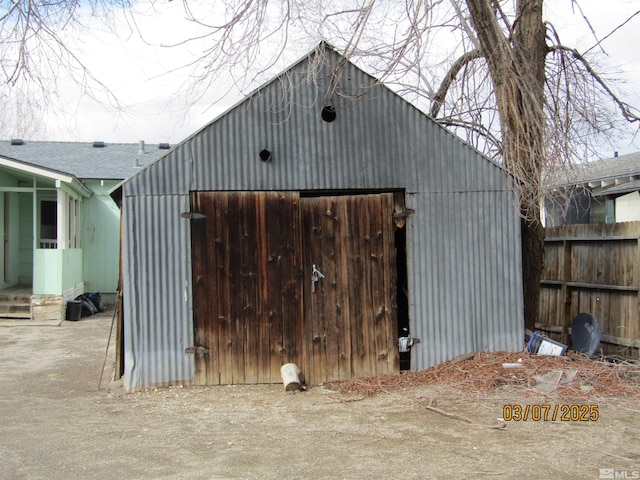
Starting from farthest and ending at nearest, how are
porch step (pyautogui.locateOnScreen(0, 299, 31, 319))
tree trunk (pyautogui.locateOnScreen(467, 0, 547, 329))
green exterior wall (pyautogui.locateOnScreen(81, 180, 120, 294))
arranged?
green exterior wall (pyautogui.locateOnScreen(81, 180, 120, 294)) < porch step (pyautogui.locateOnScreen(0, 299, 31, 319)) < tree trunk (pyautogui.locateOnScreen(467, 0, 547, 329))

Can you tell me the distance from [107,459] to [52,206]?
13692 mm

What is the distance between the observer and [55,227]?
17.5 m

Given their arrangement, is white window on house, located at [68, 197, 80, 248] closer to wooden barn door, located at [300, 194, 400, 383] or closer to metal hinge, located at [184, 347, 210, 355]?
metal hinge, located at [184, 347, 210, 355]

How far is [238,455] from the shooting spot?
5.53m

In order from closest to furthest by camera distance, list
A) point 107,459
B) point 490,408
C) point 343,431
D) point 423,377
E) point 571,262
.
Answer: point 107,459 < point 343,431 < point 490,408 < point 423,377 < point 571,262

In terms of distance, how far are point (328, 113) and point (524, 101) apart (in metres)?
2.63

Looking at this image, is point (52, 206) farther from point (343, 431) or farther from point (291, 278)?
point (343, 431)

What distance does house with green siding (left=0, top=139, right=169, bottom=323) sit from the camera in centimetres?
1453

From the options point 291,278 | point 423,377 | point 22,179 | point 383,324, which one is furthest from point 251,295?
point 22,179

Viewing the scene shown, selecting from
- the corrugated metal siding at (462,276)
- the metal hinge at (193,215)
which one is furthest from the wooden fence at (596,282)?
the metal hinge at (193,215)

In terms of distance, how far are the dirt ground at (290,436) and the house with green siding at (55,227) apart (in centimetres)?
669

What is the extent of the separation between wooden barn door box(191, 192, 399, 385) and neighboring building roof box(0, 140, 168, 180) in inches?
455

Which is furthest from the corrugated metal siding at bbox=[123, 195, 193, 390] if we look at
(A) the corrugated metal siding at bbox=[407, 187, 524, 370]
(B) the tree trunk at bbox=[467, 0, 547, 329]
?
(B) the tree trunk at bbox=[467, 0, 547, 329]

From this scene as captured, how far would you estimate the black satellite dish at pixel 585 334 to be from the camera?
8.76m
